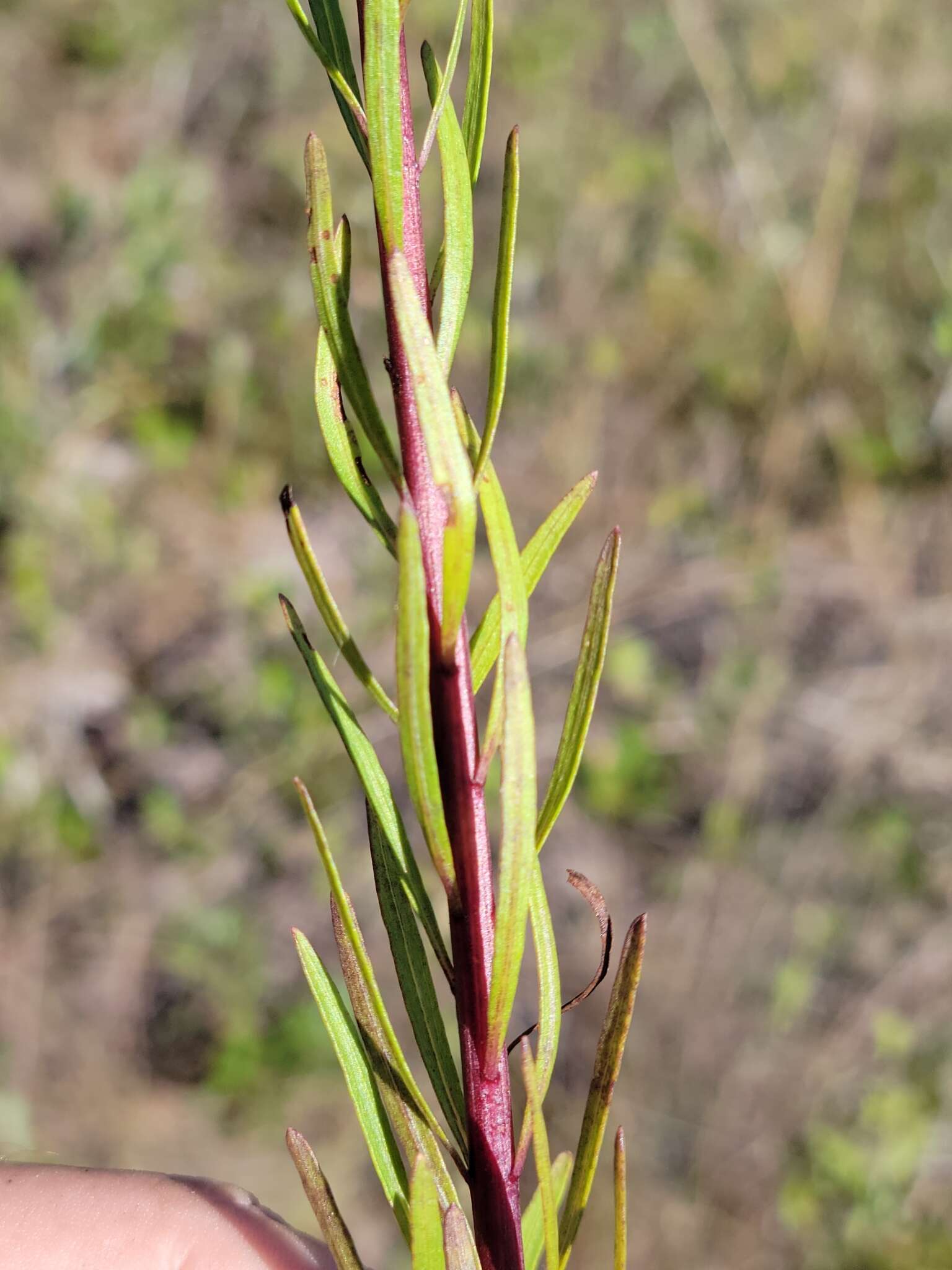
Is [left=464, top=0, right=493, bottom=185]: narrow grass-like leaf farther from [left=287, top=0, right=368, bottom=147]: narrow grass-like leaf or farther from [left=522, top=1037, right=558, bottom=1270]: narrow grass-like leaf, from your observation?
[left=522, top=1037, right=558, bottom=1270]: narrow grass-like leaf

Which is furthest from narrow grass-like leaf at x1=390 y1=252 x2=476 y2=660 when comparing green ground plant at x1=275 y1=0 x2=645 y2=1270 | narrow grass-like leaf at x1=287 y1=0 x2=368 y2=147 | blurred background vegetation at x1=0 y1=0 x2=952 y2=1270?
blurred background vegetation at x1=0 y1=0 x2=952 y2=1270

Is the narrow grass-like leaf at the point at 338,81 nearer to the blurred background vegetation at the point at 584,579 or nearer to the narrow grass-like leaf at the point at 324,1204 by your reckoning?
the narrow grass-like leaf at the point at 324,1204

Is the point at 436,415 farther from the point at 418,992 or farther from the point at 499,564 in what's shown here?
the point at 418,992

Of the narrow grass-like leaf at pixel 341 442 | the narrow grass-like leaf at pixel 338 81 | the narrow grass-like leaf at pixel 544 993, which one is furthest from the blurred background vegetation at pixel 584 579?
the narrow grass-like leaf at pixel 338 81

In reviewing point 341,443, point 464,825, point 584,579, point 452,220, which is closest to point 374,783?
point 464,825

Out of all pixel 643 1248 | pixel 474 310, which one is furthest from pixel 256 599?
pixel 643 1248

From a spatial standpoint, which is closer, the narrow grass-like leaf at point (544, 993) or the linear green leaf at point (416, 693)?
the linear green leaf at point (416, 693)

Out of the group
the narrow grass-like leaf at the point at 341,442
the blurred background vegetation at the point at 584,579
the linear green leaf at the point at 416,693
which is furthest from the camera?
the blurred background vegetation at the point at 584,579

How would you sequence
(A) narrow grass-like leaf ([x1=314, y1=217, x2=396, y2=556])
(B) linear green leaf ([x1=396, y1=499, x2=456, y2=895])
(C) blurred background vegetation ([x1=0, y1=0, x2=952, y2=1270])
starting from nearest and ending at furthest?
(B) linear green leaf ([x1=396, y1=499, x2=456, y2=895]) → (A) narrow grass-like leaf ([x1=314, y1=217, x2=396, y2=556]) → (C) blurred background vegetation ([x1=0, y1=0, x2=952, y2=1270])
